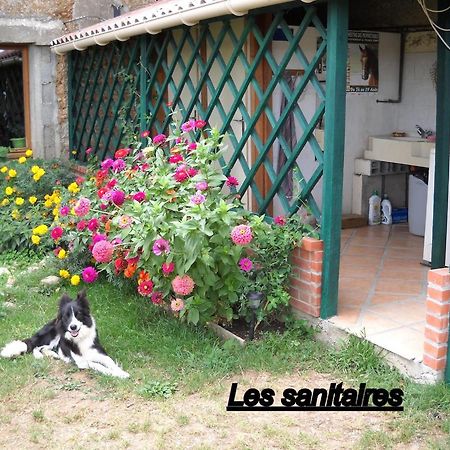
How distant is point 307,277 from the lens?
470 cm

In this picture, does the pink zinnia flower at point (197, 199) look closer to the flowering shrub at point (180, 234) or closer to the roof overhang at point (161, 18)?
the flowering shrub at point (180, 234)

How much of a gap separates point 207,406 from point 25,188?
16.1 feet

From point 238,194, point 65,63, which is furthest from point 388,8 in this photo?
point 65,63

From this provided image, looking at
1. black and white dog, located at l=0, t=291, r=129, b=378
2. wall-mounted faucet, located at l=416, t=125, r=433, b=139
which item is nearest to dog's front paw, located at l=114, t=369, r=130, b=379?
black and white dog, located at l=0, t=291, r=129, b=378

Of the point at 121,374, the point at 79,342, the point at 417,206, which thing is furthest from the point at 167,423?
the point at 417,206

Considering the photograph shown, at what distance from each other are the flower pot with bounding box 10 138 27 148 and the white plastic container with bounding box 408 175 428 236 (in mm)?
5447

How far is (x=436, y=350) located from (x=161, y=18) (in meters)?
3.78

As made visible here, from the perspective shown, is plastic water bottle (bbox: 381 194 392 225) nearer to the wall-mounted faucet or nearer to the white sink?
the white sink

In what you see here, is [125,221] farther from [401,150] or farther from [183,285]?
[401,150]

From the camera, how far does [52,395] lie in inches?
159

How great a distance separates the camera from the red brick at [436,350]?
12.5 feet

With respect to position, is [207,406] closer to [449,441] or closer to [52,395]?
[52,395]

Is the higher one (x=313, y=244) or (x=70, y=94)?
(x=70, y=94)

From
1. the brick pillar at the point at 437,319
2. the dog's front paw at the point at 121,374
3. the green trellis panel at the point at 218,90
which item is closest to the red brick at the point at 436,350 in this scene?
the brick pillar at the point at 437,319
